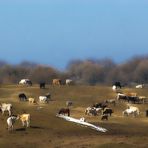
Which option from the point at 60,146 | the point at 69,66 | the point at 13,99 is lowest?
the point at 60,146

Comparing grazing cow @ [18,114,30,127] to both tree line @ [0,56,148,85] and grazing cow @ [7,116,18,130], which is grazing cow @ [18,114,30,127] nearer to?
grazing cow @ [7,116,18,130]

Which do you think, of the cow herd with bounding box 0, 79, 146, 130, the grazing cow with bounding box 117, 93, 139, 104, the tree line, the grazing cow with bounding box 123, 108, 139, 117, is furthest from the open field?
the tree line

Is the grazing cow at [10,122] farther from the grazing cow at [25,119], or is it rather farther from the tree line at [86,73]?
the tree line at [86,73]

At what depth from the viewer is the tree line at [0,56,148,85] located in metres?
144

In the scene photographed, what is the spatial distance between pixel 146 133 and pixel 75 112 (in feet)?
60.9

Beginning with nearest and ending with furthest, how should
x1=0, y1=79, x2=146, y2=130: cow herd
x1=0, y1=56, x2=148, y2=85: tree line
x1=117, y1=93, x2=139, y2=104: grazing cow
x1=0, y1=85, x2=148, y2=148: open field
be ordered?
x1=0, y1=85, x2=148, y2=148: open field
x1=0, y1=79, x2=146, y2=130: cow herd
x1=117, y1=93, x2=139, y2=104: grazing cow
x1=0, y1=56, x2=148, y2=85: tree line

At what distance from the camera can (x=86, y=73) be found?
171 m

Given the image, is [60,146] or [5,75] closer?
[60,146]

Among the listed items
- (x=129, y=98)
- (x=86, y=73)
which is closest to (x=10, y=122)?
(x=129, y=98)

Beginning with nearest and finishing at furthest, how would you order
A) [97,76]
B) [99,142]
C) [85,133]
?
[99,142]
[85,133]
[97,76]

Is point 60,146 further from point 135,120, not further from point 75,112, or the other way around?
point 75,112

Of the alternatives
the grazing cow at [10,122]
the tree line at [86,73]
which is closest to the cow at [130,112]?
the grazing cow at [10,122]

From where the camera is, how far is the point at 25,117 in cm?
4288

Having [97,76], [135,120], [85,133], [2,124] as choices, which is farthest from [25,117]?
[97,76]
